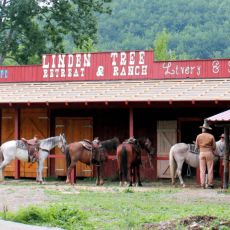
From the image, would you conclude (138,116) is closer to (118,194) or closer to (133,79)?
(133,79)

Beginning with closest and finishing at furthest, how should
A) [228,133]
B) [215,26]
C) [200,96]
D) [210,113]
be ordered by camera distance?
[228,133], [200,96], [210,113], [215,26]

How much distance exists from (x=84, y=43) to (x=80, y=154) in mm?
22254

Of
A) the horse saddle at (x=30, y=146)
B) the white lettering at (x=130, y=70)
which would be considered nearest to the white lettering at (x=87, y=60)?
Result: the white lettering at (x=130, y=70)

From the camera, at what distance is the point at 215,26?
10075 centimetres

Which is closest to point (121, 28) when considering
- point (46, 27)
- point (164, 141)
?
→ point (46, 27)

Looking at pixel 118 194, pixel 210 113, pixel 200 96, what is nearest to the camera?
pixel 118 194

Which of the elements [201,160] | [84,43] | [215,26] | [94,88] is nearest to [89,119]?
[94,88]

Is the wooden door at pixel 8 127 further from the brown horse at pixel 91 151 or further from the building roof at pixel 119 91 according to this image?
the brown horse at pixel 91 151

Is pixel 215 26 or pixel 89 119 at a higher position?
pixel 215 26

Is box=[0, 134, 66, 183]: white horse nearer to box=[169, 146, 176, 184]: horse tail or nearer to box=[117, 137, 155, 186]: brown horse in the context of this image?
box=[117, 137, 155, 186]: brown horse

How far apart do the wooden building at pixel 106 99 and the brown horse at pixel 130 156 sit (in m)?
0.74

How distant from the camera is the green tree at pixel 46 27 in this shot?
4266 centimetres

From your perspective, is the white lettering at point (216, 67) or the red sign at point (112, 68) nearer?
the white lettering at point (216, 67)

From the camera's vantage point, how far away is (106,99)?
2388 centimetres
